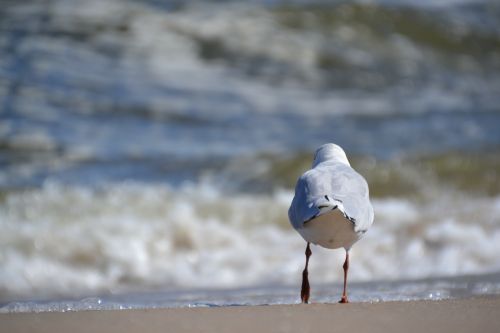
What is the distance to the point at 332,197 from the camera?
142 inches

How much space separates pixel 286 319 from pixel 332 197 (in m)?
0.50

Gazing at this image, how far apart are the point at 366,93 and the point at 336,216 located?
6889mm

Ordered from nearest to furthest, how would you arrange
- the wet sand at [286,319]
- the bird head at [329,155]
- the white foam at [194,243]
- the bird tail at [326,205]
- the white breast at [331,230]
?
the wet sand at [286,319] → the bird tail at [326,205] → the white breast at [331,230] → the bird head at [329,155] → the white foam at [194,243]

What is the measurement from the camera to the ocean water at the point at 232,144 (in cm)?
595

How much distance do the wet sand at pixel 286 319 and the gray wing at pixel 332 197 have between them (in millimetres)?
345

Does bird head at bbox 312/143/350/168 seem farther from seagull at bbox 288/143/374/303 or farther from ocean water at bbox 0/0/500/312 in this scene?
ocean water at bbox 0/0/500/312

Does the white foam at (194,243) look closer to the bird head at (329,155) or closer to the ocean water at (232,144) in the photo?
the ocean water at (232,144)

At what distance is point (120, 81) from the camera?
33.0 feet

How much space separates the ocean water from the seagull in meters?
0.65

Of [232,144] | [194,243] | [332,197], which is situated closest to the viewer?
[332,197]

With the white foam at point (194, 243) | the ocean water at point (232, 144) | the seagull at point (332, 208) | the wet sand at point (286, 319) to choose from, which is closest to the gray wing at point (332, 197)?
the seagull at point (332, 208)

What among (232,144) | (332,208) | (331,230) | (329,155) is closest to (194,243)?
(329,155)

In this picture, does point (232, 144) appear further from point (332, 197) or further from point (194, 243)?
point (332, 197)

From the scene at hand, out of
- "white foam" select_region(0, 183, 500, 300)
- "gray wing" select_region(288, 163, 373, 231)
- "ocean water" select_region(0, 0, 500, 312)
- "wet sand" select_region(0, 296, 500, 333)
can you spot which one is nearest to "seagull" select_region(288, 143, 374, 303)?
"gray wing" select_region(288, 163, 373, 231)
